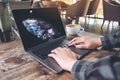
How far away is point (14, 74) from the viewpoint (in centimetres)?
65

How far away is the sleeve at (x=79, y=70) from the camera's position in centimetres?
58

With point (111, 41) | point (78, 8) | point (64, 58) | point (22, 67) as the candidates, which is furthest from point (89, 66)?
point (78, 8)

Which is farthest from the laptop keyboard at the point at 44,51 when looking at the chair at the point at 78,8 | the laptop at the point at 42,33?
the chair at the point at 78,8

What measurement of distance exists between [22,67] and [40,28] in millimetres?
275

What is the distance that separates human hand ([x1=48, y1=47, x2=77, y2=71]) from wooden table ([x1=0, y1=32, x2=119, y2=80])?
0.03m

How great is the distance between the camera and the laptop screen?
837 mm

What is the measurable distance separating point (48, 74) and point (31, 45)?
0.82 ft

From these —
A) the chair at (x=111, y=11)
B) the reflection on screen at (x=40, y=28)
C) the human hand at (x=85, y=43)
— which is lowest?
the chair at (x=111, y=11)

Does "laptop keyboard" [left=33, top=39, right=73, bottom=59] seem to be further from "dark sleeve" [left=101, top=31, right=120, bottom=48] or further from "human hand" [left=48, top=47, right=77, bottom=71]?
"dark sleeve" [left=101, top=31, right=120, bottom=48]

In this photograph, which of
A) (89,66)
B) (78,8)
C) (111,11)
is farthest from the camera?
(78,8)

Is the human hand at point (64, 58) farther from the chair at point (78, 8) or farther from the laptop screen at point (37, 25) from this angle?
the chair at point (78, 8)

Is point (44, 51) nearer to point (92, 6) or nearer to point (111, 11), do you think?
point (111, 11)

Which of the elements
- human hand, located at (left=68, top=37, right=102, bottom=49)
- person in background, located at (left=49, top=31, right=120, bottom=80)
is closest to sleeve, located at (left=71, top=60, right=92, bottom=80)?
person in background, located at (left=49, top=31, right=120, bottom=80)

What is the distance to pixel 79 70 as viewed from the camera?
60 cm
